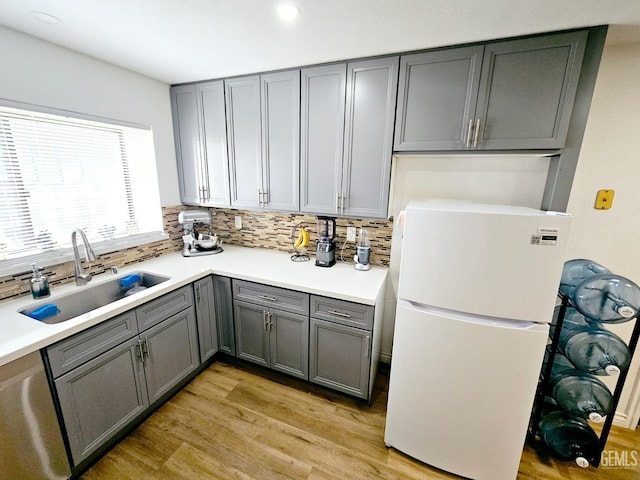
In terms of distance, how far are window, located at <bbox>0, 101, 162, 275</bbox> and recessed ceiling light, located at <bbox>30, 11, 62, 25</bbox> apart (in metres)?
0.49

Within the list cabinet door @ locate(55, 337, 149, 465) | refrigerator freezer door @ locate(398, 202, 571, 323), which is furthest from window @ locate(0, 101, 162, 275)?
refrigerator freezer door @ locate(398, 202, 571, 323)

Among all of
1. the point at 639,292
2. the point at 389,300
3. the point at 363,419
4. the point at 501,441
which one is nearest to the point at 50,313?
the point at 363,419

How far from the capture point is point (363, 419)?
6.06ft

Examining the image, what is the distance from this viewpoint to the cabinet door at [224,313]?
7.05 ft

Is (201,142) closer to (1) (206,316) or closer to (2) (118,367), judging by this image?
(1) (206,316)

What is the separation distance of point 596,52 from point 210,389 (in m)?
3.06

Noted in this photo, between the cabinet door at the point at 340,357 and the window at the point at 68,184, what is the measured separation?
166 cm

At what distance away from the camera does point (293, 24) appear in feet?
4.47

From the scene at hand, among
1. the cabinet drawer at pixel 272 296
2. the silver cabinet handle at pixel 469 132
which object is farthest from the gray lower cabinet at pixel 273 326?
the silver cabinet handle at pixel 469 132

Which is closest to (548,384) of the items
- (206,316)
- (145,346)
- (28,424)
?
(206,316)

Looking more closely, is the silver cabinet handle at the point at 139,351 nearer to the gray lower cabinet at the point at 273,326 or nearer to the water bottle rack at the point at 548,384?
the gray lower cabinet at the point at 273,326

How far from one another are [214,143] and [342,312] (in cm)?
173

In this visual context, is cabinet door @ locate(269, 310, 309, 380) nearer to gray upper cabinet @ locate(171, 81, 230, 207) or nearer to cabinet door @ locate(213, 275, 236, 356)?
cabinet door @ locate(213, 275, 236, 356)

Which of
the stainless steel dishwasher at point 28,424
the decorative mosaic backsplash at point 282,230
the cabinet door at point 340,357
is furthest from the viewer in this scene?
the decorative mosaic backsplash at point 282,230
